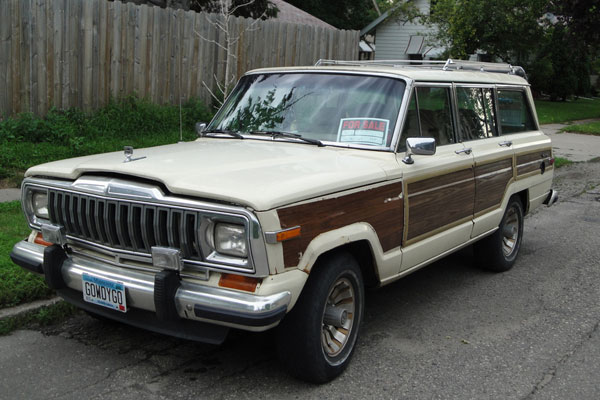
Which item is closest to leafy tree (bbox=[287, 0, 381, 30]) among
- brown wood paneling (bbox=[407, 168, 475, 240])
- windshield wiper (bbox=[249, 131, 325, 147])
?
brown wood paneling (bbox=[407, 168, 475, 240])

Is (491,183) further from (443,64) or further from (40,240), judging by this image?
(40,240)

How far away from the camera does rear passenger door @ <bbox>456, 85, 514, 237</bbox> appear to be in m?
5.55

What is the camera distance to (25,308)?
4.73 m

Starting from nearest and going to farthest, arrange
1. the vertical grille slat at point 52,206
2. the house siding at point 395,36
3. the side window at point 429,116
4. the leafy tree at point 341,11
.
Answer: the vertical grille slat at point 52,206 < the side window at point 429,116 < the house siding at point 395,36 < the leafy tree at point 341,11

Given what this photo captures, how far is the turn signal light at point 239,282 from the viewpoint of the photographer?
3.46m

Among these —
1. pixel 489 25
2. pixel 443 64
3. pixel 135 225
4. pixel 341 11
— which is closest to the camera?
pixel 135 225

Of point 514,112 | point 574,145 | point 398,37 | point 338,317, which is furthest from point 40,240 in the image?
point 398,37

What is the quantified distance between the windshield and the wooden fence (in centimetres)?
493

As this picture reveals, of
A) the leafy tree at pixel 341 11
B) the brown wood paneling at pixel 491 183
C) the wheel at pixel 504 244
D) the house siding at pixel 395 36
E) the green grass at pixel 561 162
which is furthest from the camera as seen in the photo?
the leafy tree at pixel 341 11

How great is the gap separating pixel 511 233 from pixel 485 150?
1.27 metres

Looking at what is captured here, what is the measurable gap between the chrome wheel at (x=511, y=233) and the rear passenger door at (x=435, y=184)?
123 cm

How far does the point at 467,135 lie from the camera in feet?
18.4

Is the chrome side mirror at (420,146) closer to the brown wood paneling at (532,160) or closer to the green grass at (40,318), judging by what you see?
the brown wood paneling at (532,160)

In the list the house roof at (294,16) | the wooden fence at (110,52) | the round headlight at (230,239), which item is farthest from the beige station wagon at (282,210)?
the house roof at (294,16)
